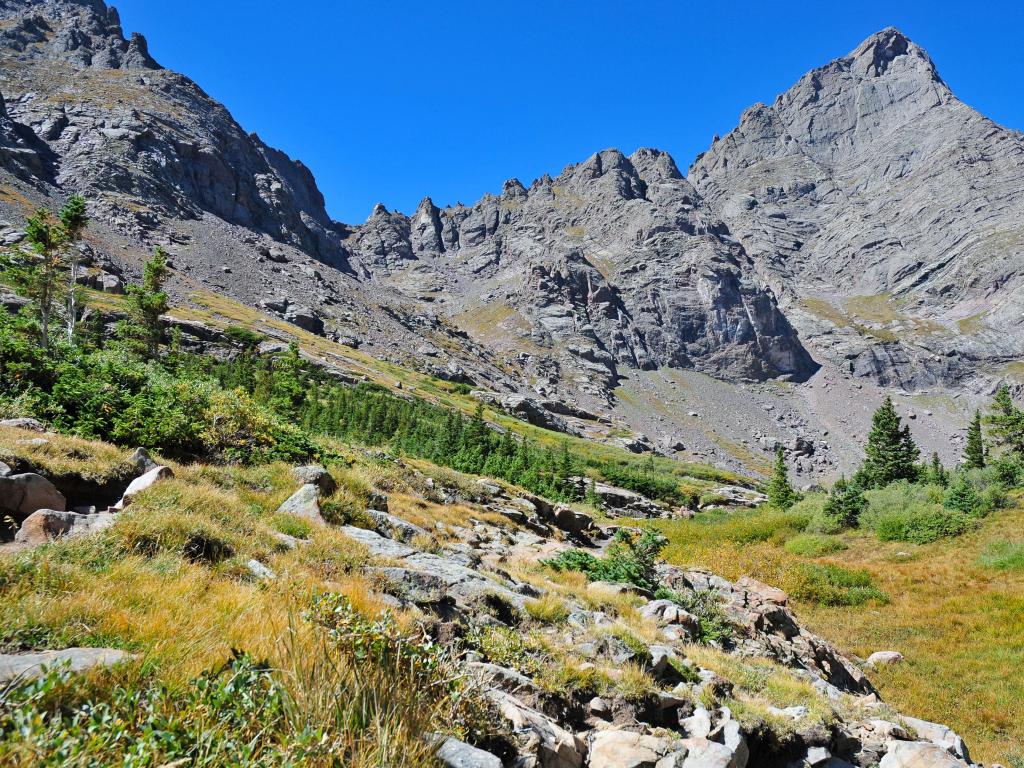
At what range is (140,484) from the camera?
25.6 feet

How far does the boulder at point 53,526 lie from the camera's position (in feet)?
18.0

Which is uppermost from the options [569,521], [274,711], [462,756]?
[274,711]

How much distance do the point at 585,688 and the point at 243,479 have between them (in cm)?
803

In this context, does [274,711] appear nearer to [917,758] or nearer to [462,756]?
[462,756]

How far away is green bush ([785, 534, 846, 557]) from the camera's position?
26.8 metres

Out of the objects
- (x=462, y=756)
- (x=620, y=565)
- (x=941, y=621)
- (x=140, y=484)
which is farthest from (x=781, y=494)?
(x=462, y=756)

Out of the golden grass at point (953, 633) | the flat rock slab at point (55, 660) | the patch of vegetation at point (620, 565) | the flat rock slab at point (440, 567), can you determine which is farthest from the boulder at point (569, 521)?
the flat rock slab at point (55, 660)

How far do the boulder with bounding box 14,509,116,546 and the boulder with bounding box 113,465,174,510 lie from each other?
0.93 meters

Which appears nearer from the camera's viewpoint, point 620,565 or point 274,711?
point 274,711

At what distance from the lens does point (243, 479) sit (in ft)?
33.7

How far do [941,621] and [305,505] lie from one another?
20.2m

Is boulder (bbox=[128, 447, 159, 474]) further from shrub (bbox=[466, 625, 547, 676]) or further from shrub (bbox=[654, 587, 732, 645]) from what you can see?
shrub (bbox=[654, 587, 732, 645])

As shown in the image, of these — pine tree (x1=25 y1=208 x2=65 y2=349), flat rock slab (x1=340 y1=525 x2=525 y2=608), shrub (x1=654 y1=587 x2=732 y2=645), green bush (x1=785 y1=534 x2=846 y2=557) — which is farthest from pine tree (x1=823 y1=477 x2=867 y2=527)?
pine tree (x1=25 y1=208 x2=65 y2=349)

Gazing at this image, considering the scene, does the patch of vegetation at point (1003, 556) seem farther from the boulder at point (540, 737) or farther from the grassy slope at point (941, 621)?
the boulder at point (540, 737)
